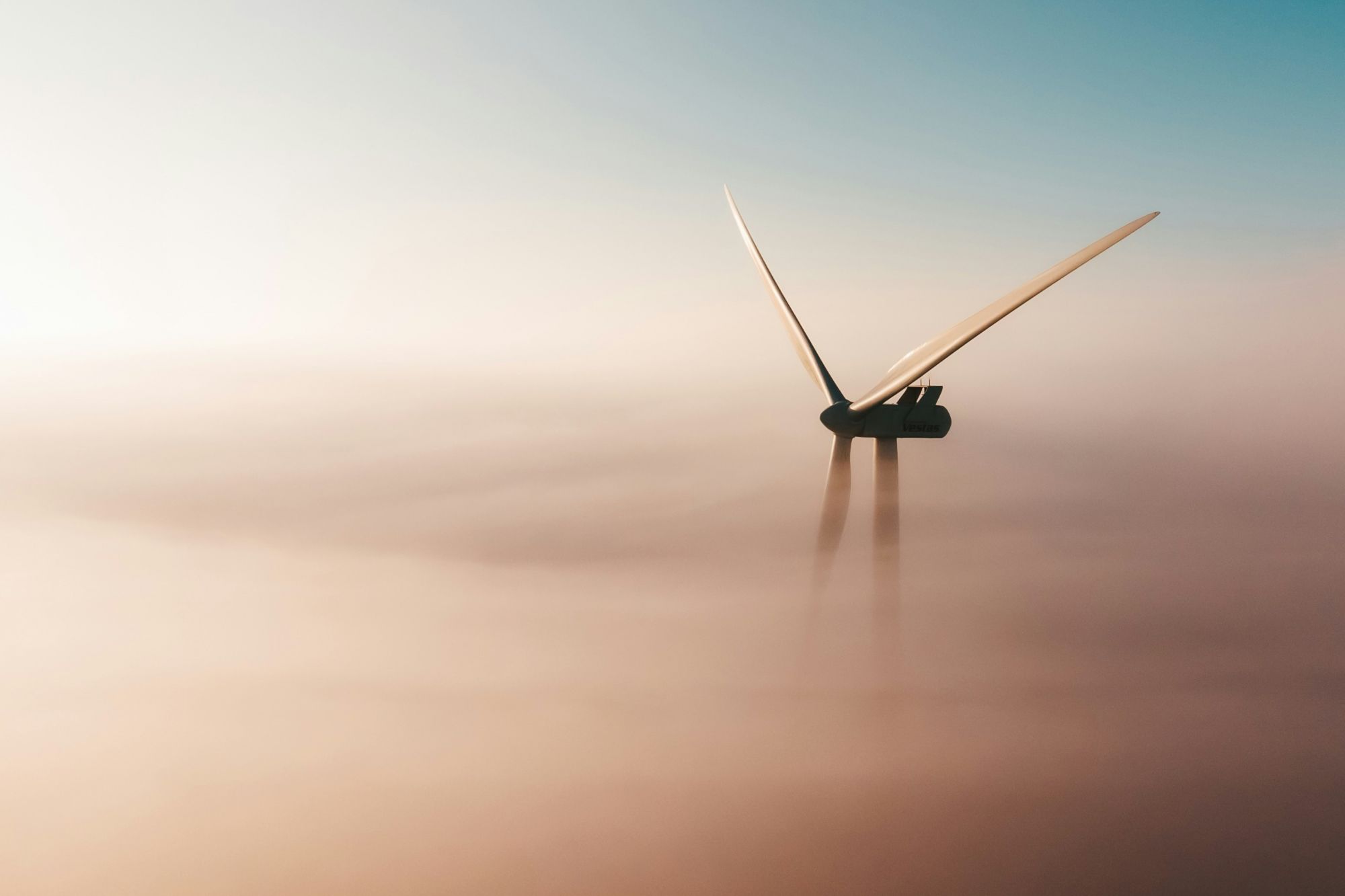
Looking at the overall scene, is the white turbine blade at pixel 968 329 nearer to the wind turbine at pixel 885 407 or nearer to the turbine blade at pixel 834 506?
the wind turbine at pixel 885 407

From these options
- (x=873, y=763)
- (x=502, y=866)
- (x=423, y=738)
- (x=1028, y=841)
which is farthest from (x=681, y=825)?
(x=423, y=738)

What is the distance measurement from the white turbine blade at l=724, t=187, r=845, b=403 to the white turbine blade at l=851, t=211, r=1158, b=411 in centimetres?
138

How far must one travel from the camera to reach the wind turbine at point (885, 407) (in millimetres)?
11812

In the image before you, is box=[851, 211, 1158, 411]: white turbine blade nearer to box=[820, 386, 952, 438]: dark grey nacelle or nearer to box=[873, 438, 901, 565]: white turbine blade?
box=[820, 386, 952, 438]: dark grey nacelle

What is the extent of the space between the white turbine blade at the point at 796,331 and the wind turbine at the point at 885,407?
16 mm

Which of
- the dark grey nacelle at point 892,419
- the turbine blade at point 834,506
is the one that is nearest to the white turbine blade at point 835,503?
the turbine blade at point 834,506

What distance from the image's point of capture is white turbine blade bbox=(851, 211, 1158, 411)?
10875 mm

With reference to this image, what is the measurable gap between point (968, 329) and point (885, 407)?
2.45 m

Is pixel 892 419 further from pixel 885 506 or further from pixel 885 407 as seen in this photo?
pixel 885 506

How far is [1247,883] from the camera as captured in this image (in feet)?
131

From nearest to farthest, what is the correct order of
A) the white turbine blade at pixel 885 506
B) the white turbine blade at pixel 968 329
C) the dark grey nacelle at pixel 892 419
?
the white turbine blade at pixel 968 329, the dark grey nacelle at pixel 892 419, the white turbine blade at pixel 885 506

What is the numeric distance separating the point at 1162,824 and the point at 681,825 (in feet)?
93.4

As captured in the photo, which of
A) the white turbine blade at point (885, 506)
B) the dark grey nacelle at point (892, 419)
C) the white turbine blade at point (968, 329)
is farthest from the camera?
the white turbine blade at point (885, 506)

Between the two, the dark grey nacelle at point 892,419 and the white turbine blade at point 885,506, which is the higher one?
the dark grey nacelle at point 892,419
